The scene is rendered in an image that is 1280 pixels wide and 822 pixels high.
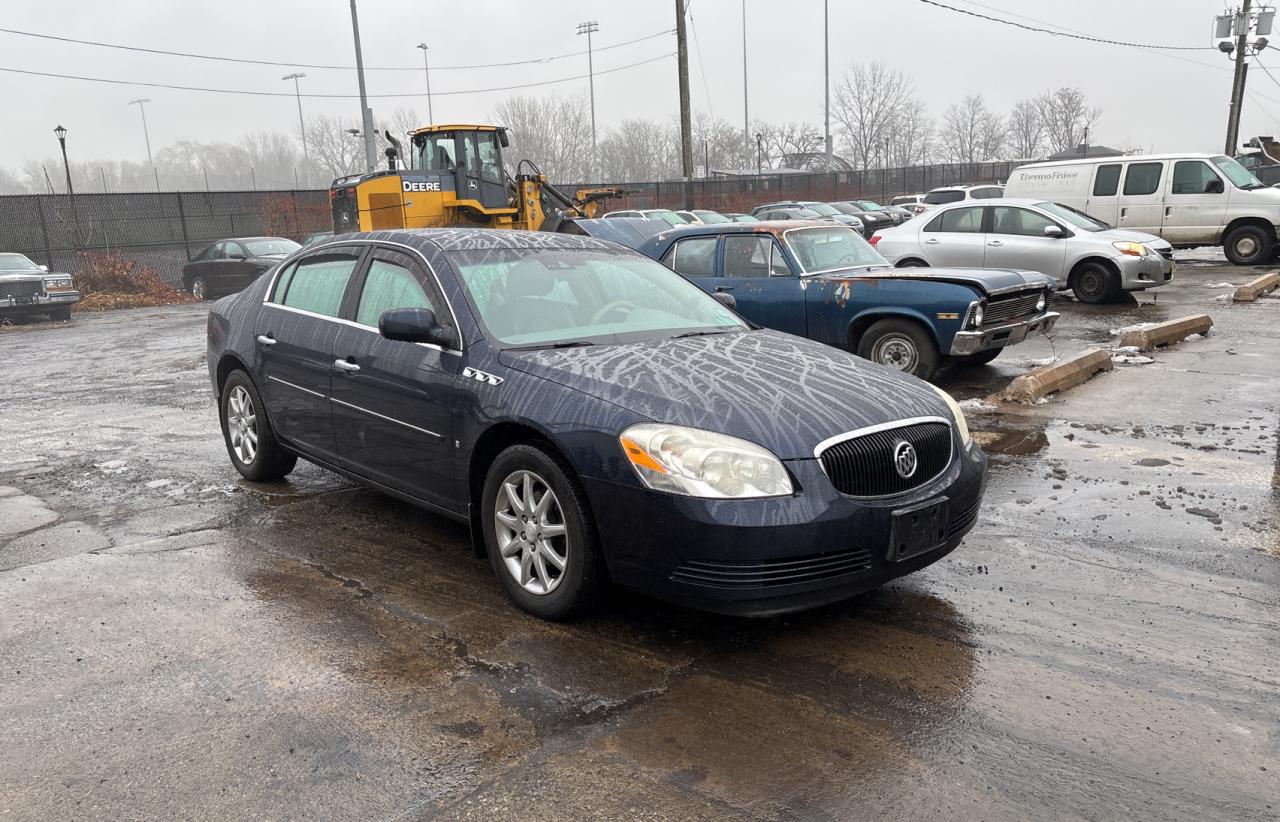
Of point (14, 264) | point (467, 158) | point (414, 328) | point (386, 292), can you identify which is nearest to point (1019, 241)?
point (386, 292)

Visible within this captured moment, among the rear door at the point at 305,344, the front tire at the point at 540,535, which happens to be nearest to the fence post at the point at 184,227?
the rear door at the point at 305,344

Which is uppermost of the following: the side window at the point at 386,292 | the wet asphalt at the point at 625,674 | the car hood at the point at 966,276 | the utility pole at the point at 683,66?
the utility pole at the point at 683,66

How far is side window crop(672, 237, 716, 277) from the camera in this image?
934cm

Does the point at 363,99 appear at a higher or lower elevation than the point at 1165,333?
higher

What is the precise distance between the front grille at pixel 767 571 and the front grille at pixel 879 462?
0.25 m

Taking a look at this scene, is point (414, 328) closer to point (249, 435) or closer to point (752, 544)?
point (752, 544)

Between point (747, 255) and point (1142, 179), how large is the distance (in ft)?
39.8

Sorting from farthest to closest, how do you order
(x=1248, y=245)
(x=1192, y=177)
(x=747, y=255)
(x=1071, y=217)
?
(x=1248, y=245) → (x=1192, y=177) → (x=1071, y=217) → (x=747, y=255)

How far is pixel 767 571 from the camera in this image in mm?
3396

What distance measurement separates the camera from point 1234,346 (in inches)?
410

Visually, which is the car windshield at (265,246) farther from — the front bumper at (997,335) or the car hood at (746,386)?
the car hood at (746,386)

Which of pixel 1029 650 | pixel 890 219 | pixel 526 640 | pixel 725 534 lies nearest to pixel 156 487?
pixel 526 640

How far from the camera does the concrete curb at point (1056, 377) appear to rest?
797cm

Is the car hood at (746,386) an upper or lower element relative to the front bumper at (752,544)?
upper
